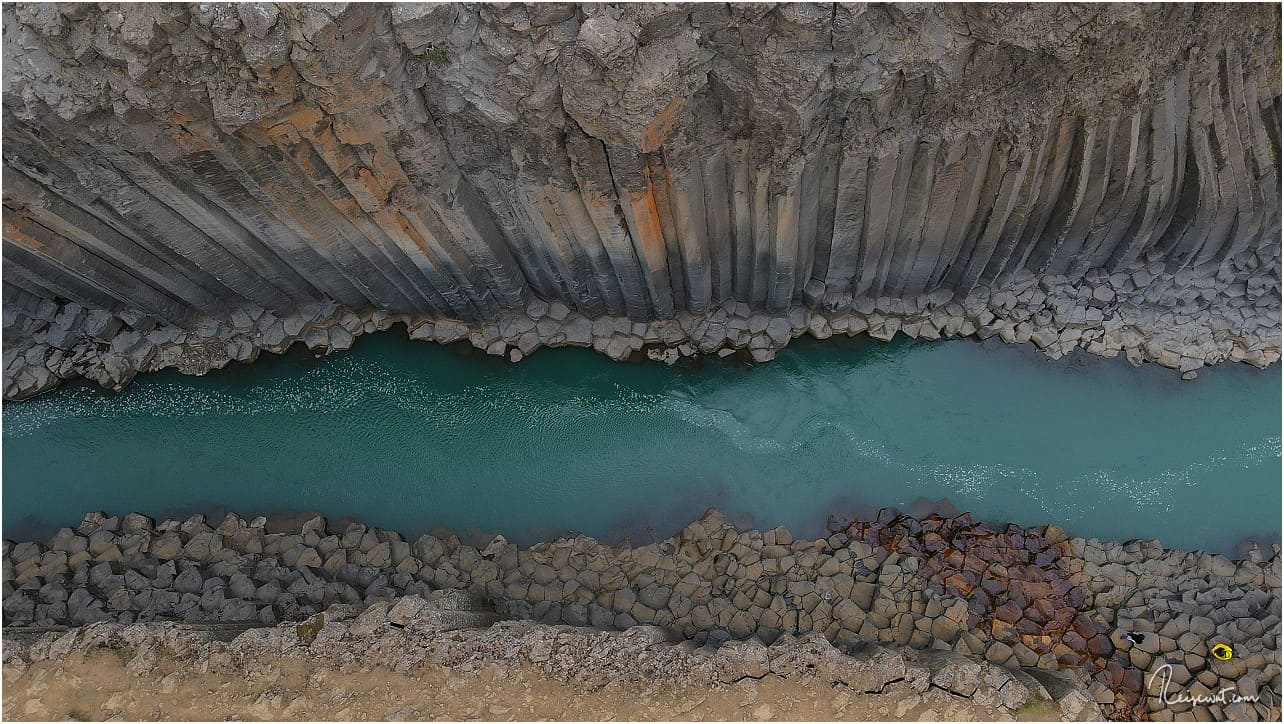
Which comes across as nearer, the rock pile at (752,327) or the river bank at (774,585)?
the river bank at (774,585)

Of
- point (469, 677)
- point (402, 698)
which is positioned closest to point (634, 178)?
point (469, 677)

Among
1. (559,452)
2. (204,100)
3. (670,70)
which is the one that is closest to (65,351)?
(204,100)

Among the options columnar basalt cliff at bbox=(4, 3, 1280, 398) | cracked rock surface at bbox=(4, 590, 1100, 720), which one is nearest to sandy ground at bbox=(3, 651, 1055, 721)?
cracked rock surface at bbox=(4, 590, 1100, 720)

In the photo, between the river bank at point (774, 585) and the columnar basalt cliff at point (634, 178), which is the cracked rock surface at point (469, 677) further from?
the columnar basalt cliff at point (634, 178)

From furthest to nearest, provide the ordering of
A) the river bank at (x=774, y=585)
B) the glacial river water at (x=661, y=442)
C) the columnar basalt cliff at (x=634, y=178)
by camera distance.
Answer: the glacial river water at (x=661, y=442) < the river bank at (x=774, y=585) < the columnar basalt cliff at (x=634, y=178)

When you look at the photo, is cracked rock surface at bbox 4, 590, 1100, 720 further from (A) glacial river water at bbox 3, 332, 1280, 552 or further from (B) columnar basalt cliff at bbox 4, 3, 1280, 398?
(B) columnar basalt cliff at bbox 4, 3, 1280, 398

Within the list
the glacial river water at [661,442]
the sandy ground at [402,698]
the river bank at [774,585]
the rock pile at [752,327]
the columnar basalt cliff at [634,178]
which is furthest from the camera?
the rock pile at [752,327]

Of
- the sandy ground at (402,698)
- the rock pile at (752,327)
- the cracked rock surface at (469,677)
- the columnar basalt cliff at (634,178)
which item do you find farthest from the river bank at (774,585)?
the columnar basalt cliff at (634,178)
